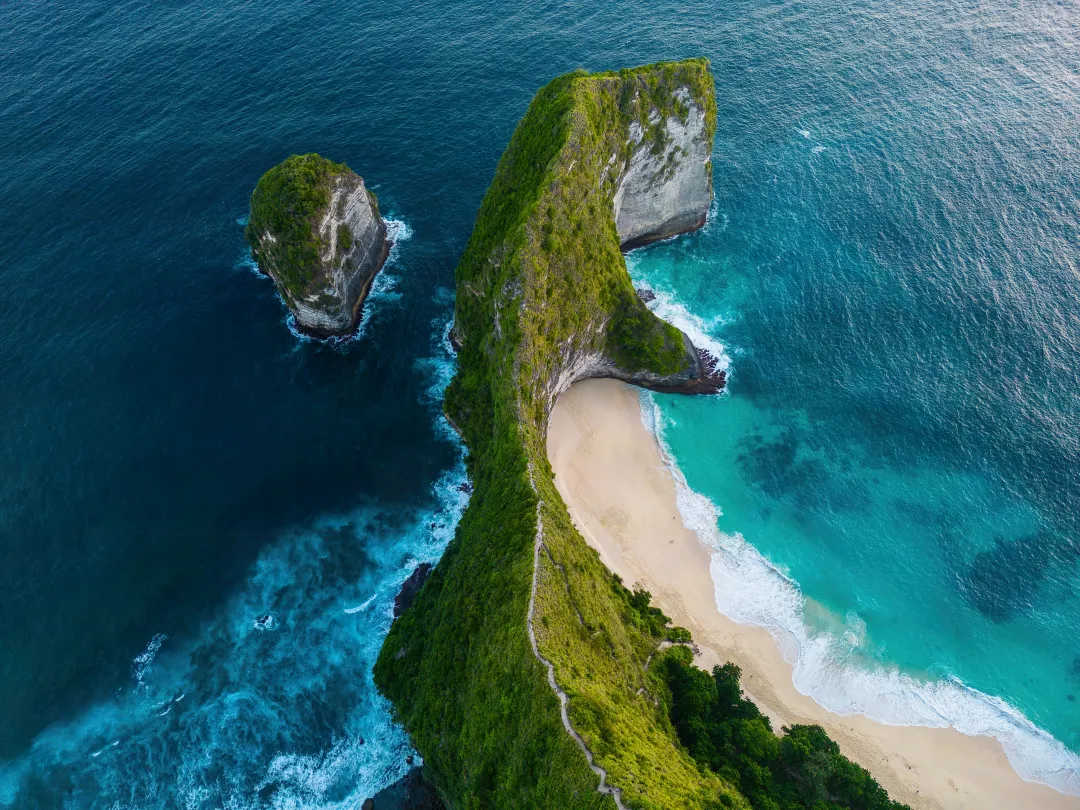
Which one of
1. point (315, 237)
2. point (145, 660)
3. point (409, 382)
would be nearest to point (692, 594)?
point (409, 382)

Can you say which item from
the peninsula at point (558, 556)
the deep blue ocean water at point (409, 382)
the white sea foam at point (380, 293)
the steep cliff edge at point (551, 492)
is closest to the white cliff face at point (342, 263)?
the white sea foam at point (380, 293)

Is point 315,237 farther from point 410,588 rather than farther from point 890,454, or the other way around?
point 890,454

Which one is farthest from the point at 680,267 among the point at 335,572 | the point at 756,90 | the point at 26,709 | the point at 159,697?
the point at 26,709

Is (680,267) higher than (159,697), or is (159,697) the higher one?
(680,267)

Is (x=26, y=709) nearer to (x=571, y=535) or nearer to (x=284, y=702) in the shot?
(x=284, y=702)

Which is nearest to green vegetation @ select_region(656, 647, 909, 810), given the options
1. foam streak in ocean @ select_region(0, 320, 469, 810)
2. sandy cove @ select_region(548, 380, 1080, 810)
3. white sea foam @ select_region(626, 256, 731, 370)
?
sandy cove @ select_region(548, 380, 1080, 810)

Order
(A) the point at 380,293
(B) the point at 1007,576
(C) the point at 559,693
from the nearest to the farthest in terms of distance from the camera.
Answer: (C) the point at 559,693 → (B) the point at 1007,576 → (A) the point at 380,293

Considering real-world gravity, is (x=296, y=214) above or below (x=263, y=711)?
above
